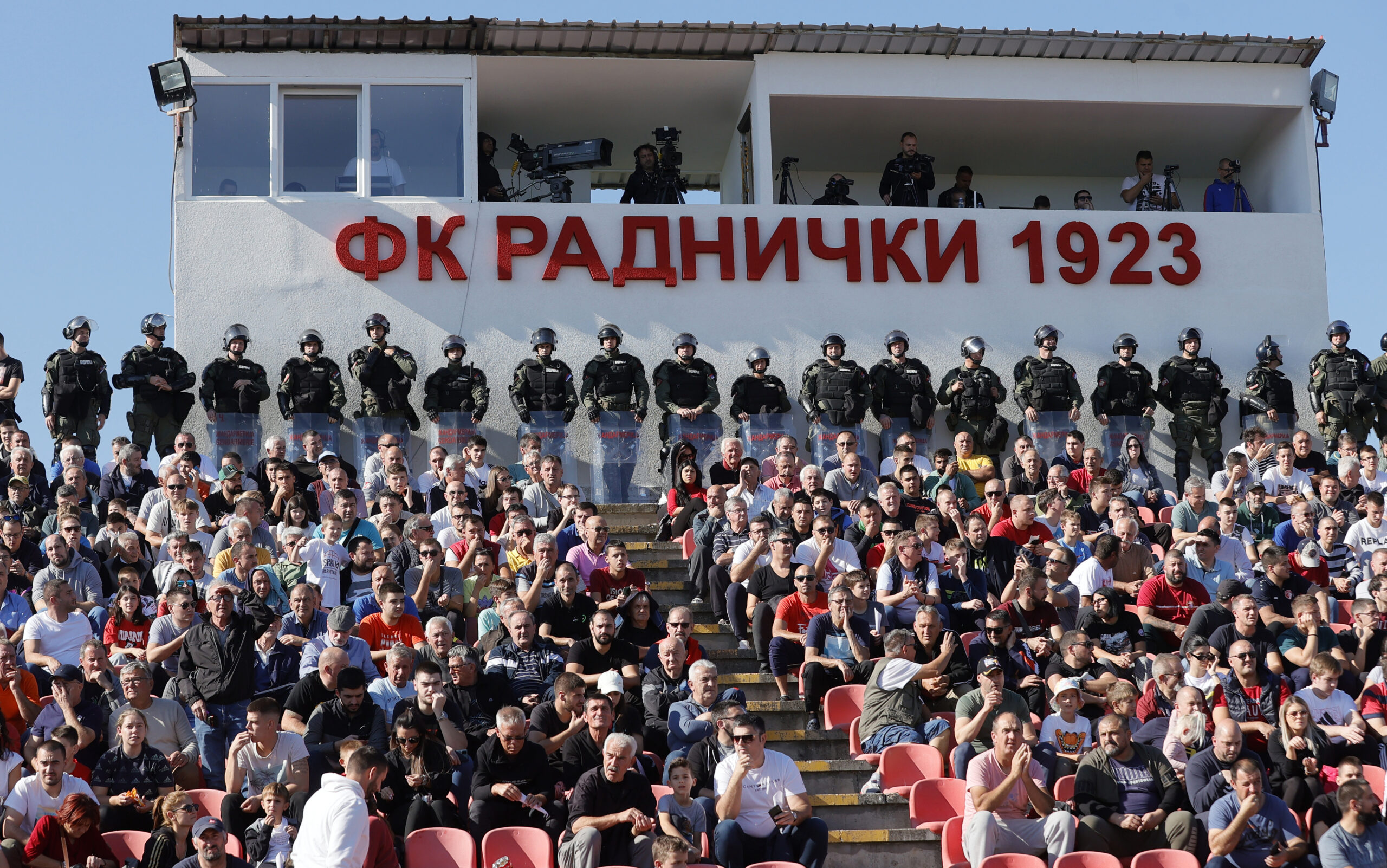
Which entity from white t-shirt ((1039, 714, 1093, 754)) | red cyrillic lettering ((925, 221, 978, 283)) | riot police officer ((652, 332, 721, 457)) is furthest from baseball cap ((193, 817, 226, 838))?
red cyrillic lettering ((925, 221, 978, 283))

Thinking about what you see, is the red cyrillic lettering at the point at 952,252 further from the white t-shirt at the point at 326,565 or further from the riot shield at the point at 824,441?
the white t-shirt at the point at 326,565

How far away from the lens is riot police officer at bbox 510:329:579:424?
1565 centimetres

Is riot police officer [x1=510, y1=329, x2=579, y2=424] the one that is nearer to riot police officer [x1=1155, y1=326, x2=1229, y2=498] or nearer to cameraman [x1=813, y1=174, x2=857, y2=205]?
cameraman [x1=813, y1=174, x2=857, y2=205]

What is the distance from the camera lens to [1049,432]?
1630 cm

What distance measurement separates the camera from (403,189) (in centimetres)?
1680

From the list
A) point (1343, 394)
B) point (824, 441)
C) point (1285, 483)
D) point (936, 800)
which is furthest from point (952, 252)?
point (936, 800)

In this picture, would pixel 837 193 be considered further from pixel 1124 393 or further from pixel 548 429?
pixel 548 429

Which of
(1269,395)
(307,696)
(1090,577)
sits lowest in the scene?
(307,696)

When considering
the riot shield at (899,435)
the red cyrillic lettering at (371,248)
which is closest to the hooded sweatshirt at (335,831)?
the riot shield at (899,435)

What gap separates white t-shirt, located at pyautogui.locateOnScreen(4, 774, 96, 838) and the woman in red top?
0.49ft

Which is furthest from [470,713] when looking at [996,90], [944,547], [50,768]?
[996,90]

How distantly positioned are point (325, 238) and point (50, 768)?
876cm

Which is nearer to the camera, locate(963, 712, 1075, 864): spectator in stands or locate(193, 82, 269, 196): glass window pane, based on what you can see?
locate(963, 712, 1075, 864): spectator in stands

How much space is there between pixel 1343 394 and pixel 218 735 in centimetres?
1141
